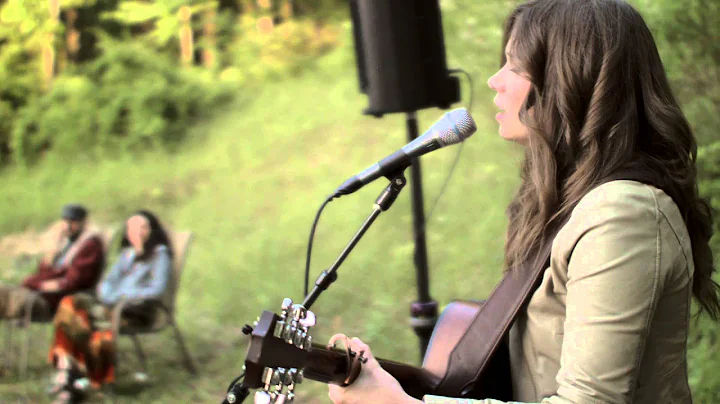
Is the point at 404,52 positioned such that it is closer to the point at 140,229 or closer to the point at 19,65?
the point at 140,229

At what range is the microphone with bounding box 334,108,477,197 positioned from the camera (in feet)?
5.54

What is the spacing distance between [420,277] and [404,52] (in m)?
0.92

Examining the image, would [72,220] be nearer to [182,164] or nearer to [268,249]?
[268,249]

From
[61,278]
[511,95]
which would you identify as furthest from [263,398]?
[61,278]

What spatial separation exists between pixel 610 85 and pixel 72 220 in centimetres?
493

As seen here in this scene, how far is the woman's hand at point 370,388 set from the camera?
62.6 inches

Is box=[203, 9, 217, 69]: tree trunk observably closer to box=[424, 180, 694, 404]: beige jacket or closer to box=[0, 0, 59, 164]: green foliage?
box=[0, 0, 59, 164]: green foliage

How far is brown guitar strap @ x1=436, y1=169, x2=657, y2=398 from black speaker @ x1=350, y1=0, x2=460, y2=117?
1.50m

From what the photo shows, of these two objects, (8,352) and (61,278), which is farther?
(8,352)

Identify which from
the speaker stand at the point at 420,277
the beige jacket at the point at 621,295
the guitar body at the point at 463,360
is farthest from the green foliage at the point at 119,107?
the beige jacket at the point at 621,295

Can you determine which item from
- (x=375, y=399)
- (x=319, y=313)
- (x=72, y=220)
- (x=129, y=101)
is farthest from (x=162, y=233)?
(x=129, y=101)

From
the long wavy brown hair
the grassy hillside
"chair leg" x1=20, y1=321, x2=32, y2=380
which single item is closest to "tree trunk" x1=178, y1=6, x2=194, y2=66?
the grassy hillside

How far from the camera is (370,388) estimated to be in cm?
162

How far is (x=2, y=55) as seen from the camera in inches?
448
